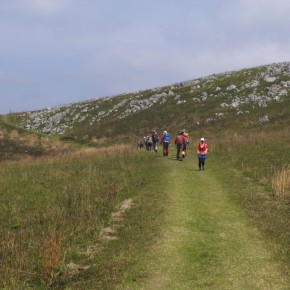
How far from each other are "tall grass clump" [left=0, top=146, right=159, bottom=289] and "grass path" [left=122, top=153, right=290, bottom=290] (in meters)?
2.06

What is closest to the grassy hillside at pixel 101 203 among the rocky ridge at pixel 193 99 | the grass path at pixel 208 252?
the grass path at pixel 208 252

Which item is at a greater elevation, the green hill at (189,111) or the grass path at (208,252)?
the green hill at (189,111)

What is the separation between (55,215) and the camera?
15.7 metres

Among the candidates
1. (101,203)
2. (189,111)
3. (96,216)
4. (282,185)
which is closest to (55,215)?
(96,216)

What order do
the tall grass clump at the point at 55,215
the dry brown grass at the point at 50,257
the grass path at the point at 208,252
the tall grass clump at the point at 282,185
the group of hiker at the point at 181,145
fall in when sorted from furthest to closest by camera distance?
the group of hiker at the point at 181,145 → the tall grass clump at the point at 282,185 → the tall grass clump at the point at 55,215 → the dry brown grass at the point at 50,257 → the grass path at the point at 208,252

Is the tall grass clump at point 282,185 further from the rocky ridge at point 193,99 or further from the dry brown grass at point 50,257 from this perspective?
the rocky ridge at point 193,99

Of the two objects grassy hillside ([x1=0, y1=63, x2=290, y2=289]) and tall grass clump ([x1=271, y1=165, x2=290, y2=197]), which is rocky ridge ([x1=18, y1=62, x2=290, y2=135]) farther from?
tall grass clump ([x1=271, y1=165, x2=290, y2=197])

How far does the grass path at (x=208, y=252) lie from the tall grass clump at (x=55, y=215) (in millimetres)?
2057

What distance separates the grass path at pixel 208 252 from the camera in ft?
31.0

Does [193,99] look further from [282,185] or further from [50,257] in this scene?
[50,257]

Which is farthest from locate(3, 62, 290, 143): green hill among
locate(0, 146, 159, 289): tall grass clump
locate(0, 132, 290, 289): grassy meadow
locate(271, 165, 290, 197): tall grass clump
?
locate(271, 165, 290, 197): tall grass clump

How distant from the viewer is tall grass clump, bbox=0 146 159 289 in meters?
10.6

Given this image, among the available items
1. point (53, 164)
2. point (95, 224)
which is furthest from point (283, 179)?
point (53, 164)

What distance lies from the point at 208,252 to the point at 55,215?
677cm
